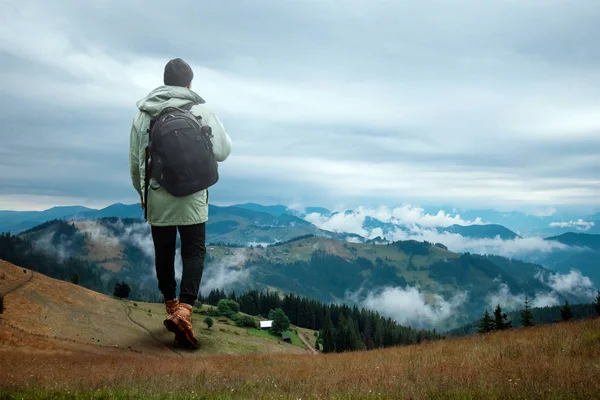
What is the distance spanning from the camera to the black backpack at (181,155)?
6.65 metres

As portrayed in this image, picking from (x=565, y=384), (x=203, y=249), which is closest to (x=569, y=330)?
(x=565, y=384)

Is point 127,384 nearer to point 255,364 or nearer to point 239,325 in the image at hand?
point 255,364

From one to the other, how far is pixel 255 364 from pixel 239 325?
4505 inches

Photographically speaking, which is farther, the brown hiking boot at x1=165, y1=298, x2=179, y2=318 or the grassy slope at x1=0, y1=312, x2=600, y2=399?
the brown hiking boot at x1=165, y1=298, x2=179, y2=318

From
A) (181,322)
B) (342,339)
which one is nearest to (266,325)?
(342,339)

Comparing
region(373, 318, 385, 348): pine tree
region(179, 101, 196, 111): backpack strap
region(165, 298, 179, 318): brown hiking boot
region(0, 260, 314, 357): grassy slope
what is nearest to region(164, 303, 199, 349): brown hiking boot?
region(165, 298, 179, 318): brown hiking boot

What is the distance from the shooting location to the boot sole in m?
7.21

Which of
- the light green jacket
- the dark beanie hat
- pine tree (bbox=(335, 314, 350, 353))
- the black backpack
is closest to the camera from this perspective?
the black backpack

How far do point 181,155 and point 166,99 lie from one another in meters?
1.38

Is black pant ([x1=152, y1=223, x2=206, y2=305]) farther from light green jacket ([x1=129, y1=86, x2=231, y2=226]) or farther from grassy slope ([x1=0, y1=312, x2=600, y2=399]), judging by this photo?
grassy slope ([x1=0, y1=312, x2=600, y2=399])

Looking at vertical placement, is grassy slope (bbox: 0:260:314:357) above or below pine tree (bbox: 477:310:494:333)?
above

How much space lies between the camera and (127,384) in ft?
26.5

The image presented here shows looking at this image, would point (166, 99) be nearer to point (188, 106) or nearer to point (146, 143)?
point (188, 106)

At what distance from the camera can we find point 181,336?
7.50 m
